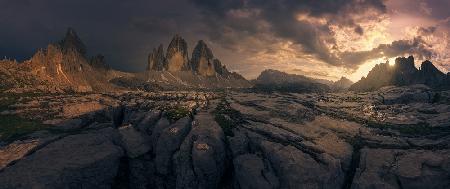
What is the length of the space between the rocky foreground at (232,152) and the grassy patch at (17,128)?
1.32 metres

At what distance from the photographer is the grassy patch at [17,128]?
171250mm

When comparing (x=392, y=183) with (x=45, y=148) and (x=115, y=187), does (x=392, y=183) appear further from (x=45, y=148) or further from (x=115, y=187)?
(x=45, y=148)

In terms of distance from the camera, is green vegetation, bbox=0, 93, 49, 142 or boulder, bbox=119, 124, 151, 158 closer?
boulder, bbox=119, 124, 151, 158

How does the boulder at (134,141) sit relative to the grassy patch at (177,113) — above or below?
below

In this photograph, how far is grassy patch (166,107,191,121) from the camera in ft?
540

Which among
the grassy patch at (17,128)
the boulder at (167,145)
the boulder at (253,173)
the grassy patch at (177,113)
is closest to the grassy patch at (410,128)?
the boulder at (253,173)

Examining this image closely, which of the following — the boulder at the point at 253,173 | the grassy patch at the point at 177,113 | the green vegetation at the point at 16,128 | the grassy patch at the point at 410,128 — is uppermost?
the grassy patch at the point at 177,113

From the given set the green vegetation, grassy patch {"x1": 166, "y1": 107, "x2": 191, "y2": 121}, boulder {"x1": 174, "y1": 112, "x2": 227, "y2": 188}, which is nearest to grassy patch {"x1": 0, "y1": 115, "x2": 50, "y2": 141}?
the green vegetation

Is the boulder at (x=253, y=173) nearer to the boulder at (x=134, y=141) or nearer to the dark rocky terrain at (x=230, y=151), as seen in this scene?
the dark rocky terrain at (x=230, y=151)

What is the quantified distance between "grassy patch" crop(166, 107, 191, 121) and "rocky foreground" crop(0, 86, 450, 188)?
1.45 feet

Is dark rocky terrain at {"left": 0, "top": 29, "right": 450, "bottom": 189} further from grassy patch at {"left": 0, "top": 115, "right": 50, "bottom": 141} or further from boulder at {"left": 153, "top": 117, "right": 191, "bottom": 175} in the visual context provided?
grassy patch at {"left": 0, "top": 115, "right": 50, "bottom": 141}

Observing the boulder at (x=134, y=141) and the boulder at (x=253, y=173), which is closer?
the boulder at (x=253, y=173)

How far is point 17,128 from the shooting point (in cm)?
18475

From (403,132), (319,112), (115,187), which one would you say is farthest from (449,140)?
(115,187)
